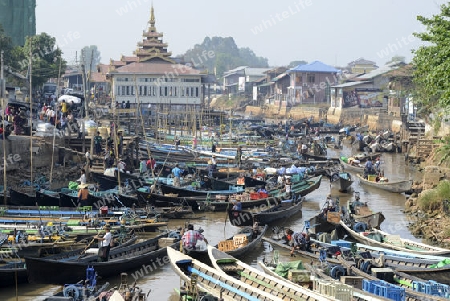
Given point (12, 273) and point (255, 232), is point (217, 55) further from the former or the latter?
point (12, 273)

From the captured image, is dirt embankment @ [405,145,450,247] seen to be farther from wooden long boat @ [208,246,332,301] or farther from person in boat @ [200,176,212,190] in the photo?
wooden long boat @ [208,246,332,301]

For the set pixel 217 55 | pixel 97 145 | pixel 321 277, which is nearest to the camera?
pixel 321 277

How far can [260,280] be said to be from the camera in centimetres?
1459

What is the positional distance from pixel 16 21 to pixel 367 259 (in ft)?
135

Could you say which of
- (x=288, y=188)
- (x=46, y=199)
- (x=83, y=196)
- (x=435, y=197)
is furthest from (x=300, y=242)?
(x=46, y=199)

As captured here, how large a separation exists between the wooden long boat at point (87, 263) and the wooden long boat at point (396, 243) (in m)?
4.99

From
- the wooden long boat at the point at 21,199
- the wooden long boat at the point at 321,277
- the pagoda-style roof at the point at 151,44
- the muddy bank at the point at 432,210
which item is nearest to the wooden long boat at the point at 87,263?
the wooden long boat at the point at 321,277

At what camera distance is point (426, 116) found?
42812mm

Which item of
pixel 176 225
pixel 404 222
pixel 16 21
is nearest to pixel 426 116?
pixel 404 222

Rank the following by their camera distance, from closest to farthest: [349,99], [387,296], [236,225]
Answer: [387,296] < [236,225] < [349,99]

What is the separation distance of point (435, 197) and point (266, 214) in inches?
214

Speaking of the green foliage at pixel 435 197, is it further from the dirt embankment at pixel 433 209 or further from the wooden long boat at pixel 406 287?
the wooden long boat at pixel 406 287

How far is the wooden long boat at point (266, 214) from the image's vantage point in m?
22.4

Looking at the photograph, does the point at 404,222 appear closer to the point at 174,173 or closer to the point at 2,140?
the point at 174,173
